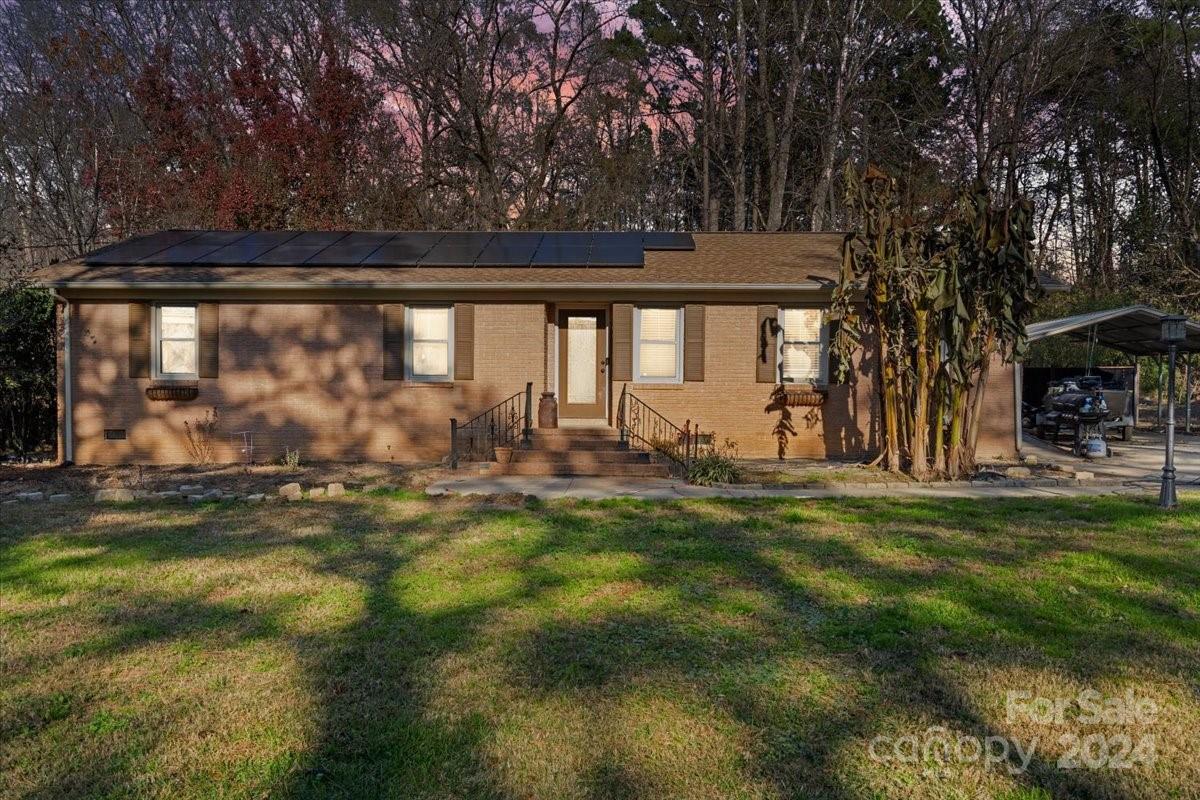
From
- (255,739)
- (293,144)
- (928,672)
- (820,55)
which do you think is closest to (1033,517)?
(928,672)

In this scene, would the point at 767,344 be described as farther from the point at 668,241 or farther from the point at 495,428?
the point at 495,428

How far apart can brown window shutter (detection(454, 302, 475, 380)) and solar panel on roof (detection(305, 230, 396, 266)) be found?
2.04 metres

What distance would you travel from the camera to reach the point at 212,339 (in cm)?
1171

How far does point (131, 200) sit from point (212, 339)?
12.1 meters

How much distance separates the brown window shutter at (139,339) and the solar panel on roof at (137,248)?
1.02 m

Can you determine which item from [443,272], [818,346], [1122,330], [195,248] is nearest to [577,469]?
[443,272]

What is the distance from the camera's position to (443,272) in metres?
11.8

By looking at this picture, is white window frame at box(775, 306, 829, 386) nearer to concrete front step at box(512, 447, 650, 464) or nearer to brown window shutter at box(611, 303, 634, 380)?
brown window shutter at box(611, 303, 634, 380)

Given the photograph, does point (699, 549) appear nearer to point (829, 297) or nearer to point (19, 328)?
point (829, 297)

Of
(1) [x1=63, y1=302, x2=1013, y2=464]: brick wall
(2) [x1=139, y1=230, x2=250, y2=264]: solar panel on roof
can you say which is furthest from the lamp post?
(2) [x1=139, y1=230, x2=250, y2=264]: solar panel on roof

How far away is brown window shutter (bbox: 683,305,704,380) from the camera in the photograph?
11750mm

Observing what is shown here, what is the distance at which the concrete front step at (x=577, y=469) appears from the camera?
10172 mm

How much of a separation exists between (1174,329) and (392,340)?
10.3 metres

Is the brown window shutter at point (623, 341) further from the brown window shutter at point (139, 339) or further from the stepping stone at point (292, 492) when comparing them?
the brown window shutter at point (139, 339)
